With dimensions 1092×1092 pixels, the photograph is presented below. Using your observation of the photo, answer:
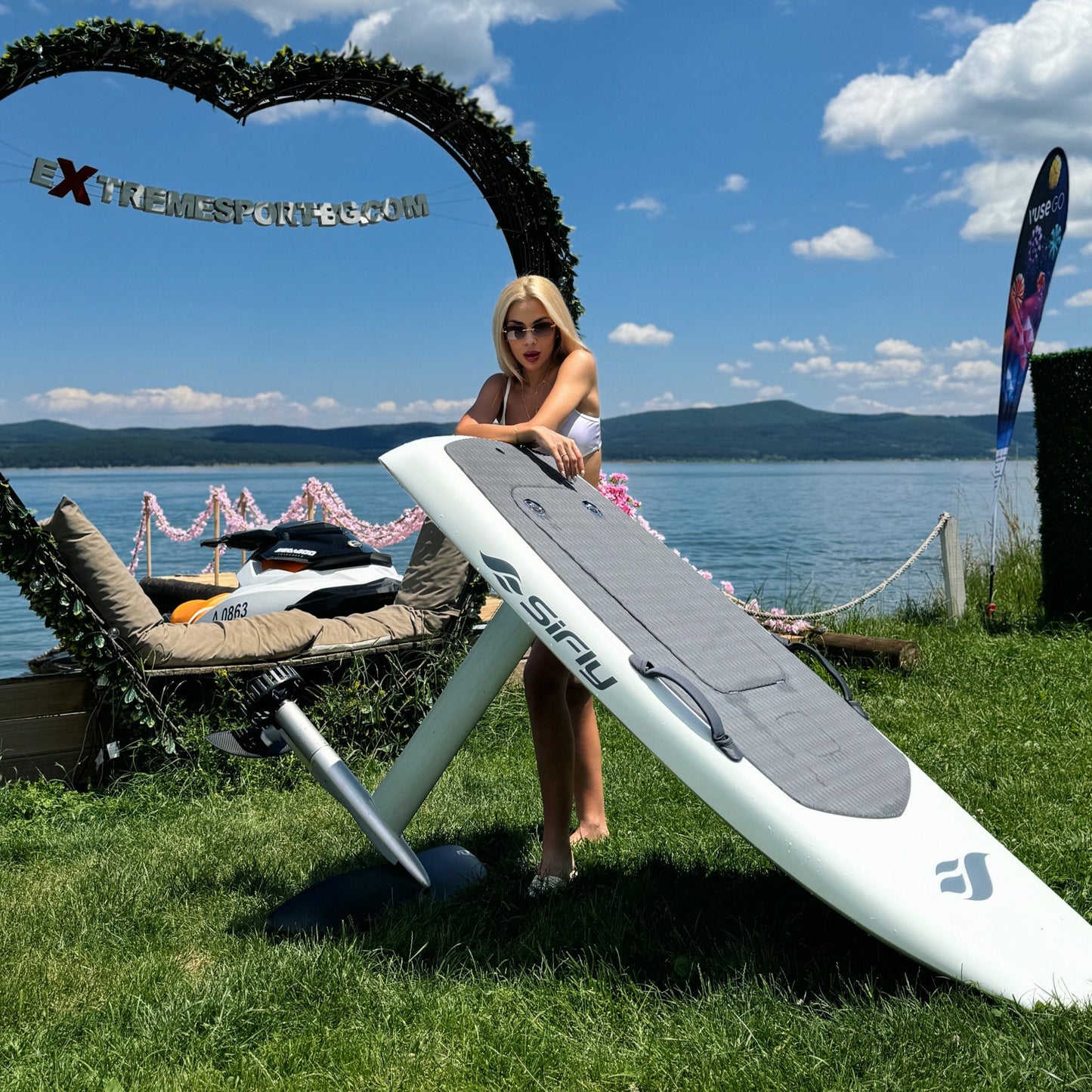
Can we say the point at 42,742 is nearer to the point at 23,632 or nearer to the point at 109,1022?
the point at 109,1022

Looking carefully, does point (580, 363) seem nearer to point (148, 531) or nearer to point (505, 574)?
point (505, 574)

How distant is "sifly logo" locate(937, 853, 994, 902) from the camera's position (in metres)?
2.41

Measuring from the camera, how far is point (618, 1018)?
2.48 metres

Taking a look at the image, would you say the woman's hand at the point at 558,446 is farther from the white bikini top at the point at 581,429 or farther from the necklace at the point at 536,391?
the necklace at the point at 536,391

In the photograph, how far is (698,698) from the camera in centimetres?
250

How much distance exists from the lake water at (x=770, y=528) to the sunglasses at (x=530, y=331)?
442 cm

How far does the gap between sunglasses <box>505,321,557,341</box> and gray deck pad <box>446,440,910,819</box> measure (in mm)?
451

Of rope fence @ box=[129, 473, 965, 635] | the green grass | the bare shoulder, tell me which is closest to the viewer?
the green grass

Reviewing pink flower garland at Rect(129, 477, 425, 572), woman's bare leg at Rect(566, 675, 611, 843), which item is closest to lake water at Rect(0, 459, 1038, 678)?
pink flower garland at Rect(129, 477, 425, 572)

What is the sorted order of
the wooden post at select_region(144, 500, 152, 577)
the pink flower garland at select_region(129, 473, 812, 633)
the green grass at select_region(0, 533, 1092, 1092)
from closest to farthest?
the green grass at select_region(0, 533, 1092, 1092) < the wooden post at select_region(144, 500, 152, 577) < the pink flower garland at select_region(129, 473, 812, 633)

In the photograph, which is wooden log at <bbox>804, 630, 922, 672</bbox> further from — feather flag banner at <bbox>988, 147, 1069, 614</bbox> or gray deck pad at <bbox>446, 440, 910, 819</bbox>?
gray deck pad at <bbox>446, 440, 910, 819</bbox>

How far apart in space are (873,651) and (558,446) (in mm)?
4263

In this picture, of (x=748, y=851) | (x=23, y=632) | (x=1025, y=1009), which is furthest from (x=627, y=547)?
(x=23, y=632)

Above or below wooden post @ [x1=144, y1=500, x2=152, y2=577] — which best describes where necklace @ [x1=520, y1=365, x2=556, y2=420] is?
above
